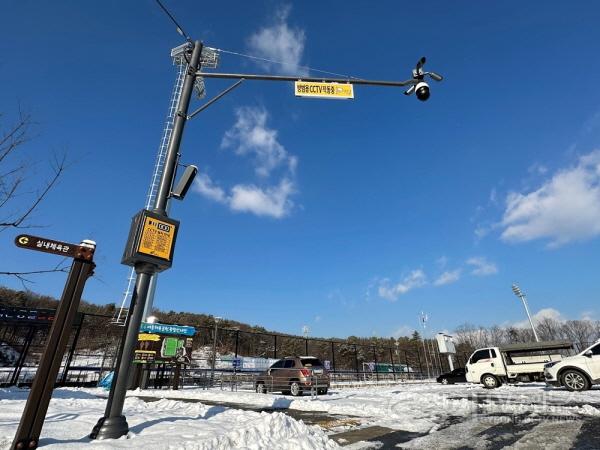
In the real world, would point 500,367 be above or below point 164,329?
below

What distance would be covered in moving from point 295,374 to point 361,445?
1196cm

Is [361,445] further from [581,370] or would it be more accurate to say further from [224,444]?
[581,370]

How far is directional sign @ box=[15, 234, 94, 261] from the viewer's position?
4551mm

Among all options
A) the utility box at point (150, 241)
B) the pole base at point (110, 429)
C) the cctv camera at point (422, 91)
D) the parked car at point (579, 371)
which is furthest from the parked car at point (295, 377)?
the cctv camera at point (422, 91)

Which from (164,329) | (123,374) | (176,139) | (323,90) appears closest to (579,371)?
(323,90)

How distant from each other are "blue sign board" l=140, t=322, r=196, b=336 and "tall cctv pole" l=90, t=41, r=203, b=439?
1425 cm

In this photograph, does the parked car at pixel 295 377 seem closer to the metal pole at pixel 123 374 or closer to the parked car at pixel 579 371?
the parked car at pixel 579 371

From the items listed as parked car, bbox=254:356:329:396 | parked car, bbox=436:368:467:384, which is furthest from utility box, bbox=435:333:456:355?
parked car, bbox=254:356:329:396

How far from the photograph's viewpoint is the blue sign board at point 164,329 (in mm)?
18328

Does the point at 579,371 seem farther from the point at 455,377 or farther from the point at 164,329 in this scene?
the point at 164,329

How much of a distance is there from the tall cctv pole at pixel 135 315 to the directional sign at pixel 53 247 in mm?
884

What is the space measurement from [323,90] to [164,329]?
16185 millimetres

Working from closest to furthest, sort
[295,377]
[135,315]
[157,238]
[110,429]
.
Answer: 1. [110,429]
2. [135,315]
3. [157,238]
4. [295,377]

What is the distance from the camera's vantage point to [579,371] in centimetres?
1418
